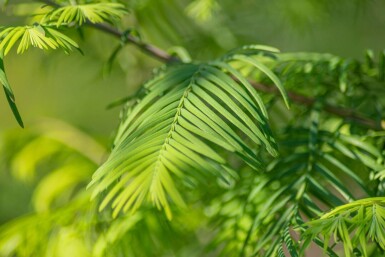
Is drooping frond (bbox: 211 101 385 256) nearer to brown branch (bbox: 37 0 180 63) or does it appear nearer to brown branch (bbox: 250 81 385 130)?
brown branch (bbox: 250 81 385 130)

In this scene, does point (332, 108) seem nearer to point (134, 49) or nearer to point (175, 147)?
point (175, 147)

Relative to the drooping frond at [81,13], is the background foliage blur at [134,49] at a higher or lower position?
higher

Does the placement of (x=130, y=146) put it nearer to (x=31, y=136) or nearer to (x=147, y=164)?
(x=147, y=164)

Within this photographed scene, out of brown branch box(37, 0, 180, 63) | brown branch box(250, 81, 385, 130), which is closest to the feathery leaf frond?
brown branch box(37, 0, 180, 63)

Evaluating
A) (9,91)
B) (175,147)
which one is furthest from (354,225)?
(9,91)

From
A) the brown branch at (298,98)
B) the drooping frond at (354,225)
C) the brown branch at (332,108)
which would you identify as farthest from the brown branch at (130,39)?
the drooping frond at (354,225)

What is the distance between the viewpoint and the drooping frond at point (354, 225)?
546 millimetres

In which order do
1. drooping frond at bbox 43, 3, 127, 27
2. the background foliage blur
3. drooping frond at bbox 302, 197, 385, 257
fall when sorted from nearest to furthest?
drooping frond at bbox 302, 197, 385, 257
drooping frond at bbox 43, 3, 127, 27
the background foliage blur

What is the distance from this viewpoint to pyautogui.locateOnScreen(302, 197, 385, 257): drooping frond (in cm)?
55

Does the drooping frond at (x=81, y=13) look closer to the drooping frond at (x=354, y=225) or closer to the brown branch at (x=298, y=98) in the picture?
the brown branch at (x=298, y=98)

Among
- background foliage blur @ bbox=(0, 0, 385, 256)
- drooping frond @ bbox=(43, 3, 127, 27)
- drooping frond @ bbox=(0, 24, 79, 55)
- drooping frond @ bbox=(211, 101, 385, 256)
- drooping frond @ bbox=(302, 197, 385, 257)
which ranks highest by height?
background foliage blur @ bbox=(0, 0, 385, 256)

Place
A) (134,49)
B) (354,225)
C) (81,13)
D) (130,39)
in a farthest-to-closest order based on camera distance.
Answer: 1. (134,49)
2. (130,39)
3. (81,13)
4. (354,225)

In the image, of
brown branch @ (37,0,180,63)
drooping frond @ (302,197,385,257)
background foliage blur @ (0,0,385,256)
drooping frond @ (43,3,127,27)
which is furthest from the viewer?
background foliage blur @ (0,0,385,256)

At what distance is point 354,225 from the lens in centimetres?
56
